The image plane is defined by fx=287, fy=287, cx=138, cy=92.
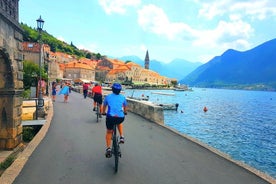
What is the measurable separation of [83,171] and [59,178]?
0.64 metres

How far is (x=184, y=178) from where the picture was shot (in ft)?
19.8

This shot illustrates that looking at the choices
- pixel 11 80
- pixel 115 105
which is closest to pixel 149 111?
pixel 11 80

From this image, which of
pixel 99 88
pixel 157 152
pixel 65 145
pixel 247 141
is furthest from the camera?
pixel 247 141

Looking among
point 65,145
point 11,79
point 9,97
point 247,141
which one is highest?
point 11,79

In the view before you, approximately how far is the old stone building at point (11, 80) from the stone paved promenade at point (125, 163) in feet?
2.99

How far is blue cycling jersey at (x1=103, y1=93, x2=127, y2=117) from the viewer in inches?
272

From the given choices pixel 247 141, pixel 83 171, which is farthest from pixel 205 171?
pixel 247 141

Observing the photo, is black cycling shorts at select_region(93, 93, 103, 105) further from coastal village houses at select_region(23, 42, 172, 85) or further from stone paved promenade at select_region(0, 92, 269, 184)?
coastal village houses at select_region(23, 42, 172, 85)

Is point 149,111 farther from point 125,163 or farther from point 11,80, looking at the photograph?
point 125,163

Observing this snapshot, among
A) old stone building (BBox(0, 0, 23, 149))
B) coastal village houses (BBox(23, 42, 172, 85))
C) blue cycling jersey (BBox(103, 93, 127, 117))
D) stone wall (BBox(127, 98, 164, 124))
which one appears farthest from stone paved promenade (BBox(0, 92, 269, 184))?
coastal village houses (BBox(23, 42, 172, 85))

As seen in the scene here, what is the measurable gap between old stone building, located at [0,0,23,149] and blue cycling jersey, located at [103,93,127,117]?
3.65 metres

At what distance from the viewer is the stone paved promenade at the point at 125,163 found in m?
5.89

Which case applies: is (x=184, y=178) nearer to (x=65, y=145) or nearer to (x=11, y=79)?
(x=65, y=145)

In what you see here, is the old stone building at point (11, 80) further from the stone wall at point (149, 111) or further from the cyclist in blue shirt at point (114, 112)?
the stone wall at point (149, 111)
